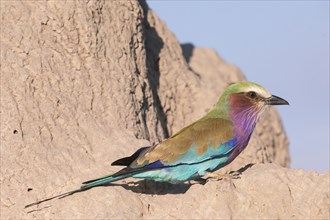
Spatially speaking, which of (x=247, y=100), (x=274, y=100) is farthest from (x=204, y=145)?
(x=274, y=100)

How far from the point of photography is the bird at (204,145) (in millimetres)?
5820

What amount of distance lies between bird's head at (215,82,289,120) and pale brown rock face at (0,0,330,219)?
397mm

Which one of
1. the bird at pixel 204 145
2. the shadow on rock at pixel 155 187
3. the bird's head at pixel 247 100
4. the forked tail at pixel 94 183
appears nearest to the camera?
the forked tail at pixel 94 183

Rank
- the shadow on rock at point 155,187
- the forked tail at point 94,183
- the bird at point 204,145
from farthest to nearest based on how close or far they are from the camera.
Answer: the shadow on rock at point 155,187 → the bird at point 204,145 → the forked tail at point 94,183

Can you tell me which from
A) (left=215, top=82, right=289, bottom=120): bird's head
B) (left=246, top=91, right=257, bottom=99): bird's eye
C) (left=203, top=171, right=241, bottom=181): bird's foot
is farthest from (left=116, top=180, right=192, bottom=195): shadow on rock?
(left=246, top=91, right=257, bottom=99): bird's eye

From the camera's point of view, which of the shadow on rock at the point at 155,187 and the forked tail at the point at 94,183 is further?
the shadow on rock at the point at 155,187

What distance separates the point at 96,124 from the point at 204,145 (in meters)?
0.89

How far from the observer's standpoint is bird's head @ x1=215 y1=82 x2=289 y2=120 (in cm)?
633

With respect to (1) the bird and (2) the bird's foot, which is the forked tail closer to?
(1) the bird

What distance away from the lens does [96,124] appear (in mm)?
6504

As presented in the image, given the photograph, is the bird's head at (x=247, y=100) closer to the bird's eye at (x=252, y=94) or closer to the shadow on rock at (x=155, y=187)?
the bird's eye at (x=252, y=94)

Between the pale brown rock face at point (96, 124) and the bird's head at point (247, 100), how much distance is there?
397 mm

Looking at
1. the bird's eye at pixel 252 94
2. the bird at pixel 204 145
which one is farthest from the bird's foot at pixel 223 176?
the bird's eye at pixel 252 94

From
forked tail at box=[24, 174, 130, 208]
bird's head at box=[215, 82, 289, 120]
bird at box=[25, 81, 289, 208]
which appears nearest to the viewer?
forked tail at box=[24, 174, 130, 208]
